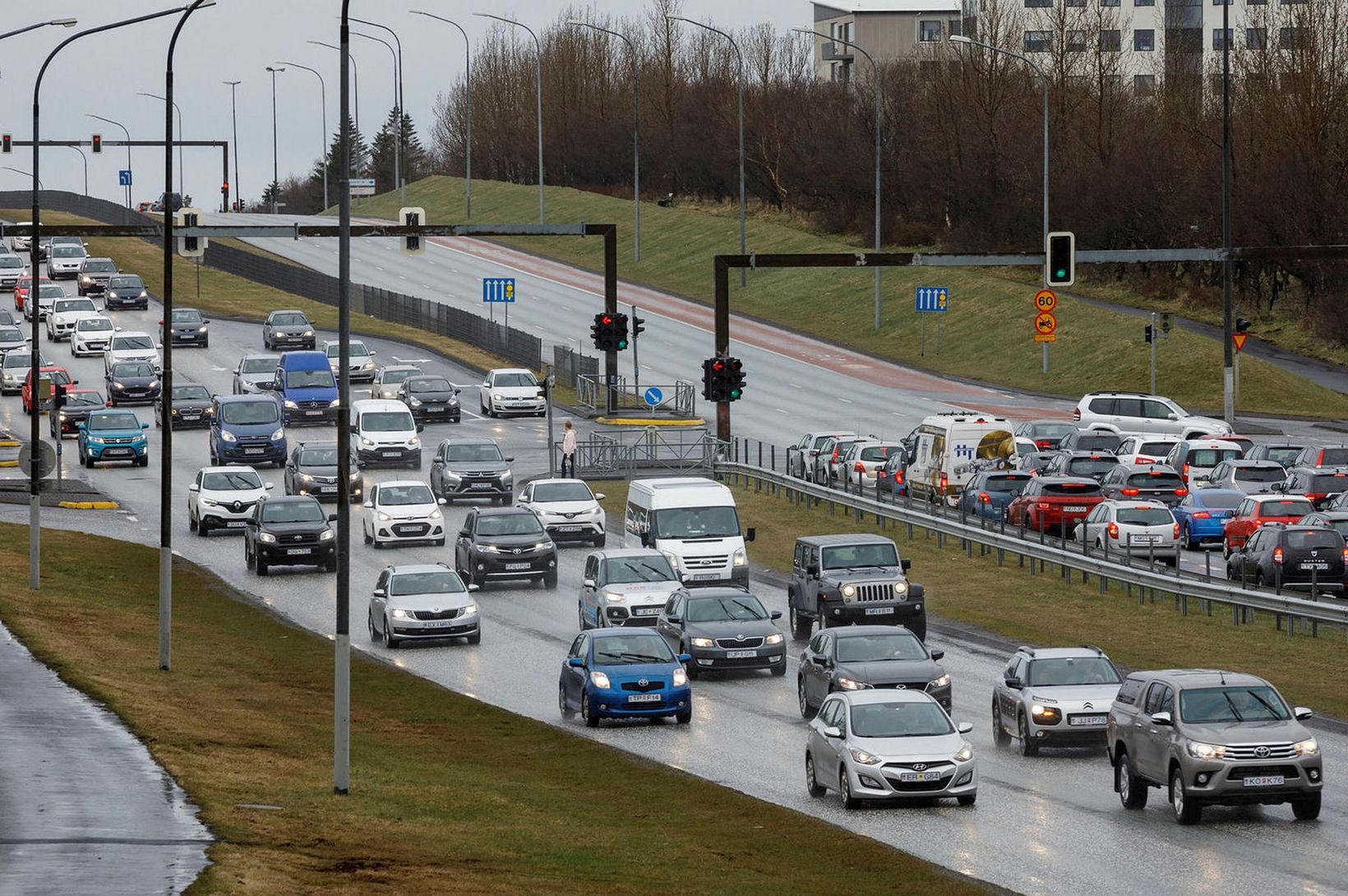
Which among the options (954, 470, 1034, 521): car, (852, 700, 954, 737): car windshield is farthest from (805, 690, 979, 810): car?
(954, 470, 1034, 521): car

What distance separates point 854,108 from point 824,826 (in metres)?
111

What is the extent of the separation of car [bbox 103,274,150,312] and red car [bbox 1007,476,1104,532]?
63.6 m

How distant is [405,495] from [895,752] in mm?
24865

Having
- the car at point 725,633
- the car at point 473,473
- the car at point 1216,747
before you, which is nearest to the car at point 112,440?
the car at point 473,473

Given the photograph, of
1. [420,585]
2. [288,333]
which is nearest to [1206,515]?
[420,585]

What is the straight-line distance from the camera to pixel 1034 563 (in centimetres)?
4116

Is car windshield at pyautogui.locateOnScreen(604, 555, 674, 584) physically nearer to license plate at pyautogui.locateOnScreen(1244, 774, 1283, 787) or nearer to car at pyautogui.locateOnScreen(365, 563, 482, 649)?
car at pyautogui.locateOnScreen(365, 563, 482, 649)

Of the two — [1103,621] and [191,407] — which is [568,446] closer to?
[191,407]

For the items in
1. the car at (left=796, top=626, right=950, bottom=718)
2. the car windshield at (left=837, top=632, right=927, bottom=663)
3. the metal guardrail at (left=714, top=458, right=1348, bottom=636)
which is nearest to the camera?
the car at (left=796, top=626, right=950, bottom=718)

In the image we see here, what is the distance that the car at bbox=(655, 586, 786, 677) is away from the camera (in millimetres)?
31391

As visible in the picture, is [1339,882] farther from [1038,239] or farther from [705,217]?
[705,217]

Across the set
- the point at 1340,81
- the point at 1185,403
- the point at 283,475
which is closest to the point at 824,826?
the point at 283,475

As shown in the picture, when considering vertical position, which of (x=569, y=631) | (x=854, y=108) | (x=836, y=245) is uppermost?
(x=854, y=108)

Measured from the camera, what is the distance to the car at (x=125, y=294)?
319ft
